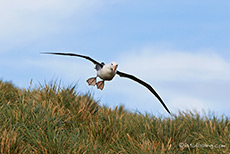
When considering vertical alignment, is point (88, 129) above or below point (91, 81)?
below

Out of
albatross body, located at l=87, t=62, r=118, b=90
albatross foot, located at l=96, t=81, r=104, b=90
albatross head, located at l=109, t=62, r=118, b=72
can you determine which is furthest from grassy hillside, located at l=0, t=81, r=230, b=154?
albatross head, located at l=109, t=62, r=118, b=72

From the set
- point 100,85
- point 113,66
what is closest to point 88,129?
point 113,66

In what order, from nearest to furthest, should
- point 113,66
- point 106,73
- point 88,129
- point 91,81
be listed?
point 113,66 → point 88,129 → point 106,73 → point 91,81

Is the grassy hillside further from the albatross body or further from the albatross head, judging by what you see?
the albatross head

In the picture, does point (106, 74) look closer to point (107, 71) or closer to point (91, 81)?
point (107, 71)

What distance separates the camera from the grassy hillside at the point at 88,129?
563 centimetres

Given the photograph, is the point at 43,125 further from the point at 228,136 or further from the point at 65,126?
the point at 228,136

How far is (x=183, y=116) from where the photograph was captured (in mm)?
8383

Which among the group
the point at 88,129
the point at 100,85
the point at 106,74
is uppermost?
the point at 100,85

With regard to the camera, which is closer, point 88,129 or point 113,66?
point 113,66

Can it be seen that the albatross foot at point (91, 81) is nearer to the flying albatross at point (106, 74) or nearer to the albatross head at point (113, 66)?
the flying albatross at point (106, 74)

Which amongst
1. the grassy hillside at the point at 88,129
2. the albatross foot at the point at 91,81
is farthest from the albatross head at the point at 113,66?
the albatross foot at the point at 91,81

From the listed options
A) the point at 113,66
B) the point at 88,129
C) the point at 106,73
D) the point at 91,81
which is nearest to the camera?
the point at 113,66

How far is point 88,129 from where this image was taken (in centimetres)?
706
